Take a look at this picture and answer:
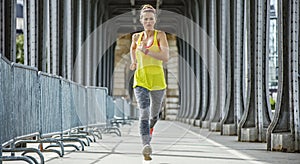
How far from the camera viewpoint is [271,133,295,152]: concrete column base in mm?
9977

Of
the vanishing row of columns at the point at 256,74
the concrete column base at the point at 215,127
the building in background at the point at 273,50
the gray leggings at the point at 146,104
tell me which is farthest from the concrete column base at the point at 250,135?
the building in background at the point at 273,50

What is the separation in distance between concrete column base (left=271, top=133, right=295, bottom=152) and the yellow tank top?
9.75 ft

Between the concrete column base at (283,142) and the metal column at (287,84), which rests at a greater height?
the metal column at (287,84)

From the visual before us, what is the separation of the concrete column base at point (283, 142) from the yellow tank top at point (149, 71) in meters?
2.97

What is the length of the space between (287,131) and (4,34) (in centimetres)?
426

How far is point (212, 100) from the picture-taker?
910 inches

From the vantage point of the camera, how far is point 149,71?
7.63m

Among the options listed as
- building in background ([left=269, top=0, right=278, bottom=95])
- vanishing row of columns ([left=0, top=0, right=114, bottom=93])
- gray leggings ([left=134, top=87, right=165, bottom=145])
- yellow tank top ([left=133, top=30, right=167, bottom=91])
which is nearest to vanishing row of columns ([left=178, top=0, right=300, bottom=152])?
building in background ([left=269, top=0, right=278, bottom=95])

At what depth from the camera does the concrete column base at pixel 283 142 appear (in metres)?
9.98

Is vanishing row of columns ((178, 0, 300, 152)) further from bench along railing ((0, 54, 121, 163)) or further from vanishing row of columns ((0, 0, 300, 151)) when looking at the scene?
bench along railing ((0, 54, 121, 163))

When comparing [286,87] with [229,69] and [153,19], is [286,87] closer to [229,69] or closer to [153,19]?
[153,19]

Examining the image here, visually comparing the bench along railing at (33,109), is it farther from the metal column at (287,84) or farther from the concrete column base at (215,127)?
the concrete column base at (215,127)

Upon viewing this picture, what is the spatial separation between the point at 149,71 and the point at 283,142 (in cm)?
316

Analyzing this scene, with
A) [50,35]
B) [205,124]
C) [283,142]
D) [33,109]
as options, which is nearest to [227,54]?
[50,35]
